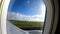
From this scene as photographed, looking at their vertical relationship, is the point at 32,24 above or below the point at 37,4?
below

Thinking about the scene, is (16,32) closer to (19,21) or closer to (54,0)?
(19,21)

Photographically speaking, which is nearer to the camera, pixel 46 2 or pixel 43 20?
pixel 46 2

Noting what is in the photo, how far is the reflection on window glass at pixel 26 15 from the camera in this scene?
130cm

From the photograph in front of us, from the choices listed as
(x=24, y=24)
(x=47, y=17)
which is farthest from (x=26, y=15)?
(x=47, y=17)

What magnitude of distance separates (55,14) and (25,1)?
33 centimetres

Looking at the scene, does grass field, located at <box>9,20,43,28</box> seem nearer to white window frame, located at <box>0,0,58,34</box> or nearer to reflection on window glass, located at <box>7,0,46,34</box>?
reflection on window glass, located at <box>7,0,46,34</box>

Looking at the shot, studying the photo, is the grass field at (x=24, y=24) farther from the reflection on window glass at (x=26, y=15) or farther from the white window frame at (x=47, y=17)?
the white window frame at (x=47, y=17)

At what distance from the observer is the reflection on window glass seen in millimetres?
1301

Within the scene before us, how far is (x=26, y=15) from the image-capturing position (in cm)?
133

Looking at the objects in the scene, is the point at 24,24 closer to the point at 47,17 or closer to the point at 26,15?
the point at 26,15

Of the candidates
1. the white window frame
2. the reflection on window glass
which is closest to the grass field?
the reflection on window glass

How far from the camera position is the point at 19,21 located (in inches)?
51.6

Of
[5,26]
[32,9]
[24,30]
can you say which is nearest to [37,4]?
[32,9]

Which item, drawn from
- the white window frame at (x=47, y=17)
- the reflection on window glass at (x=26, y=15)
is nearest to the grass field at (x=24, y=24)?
the reflection on window glass at (x=26, y=15)
